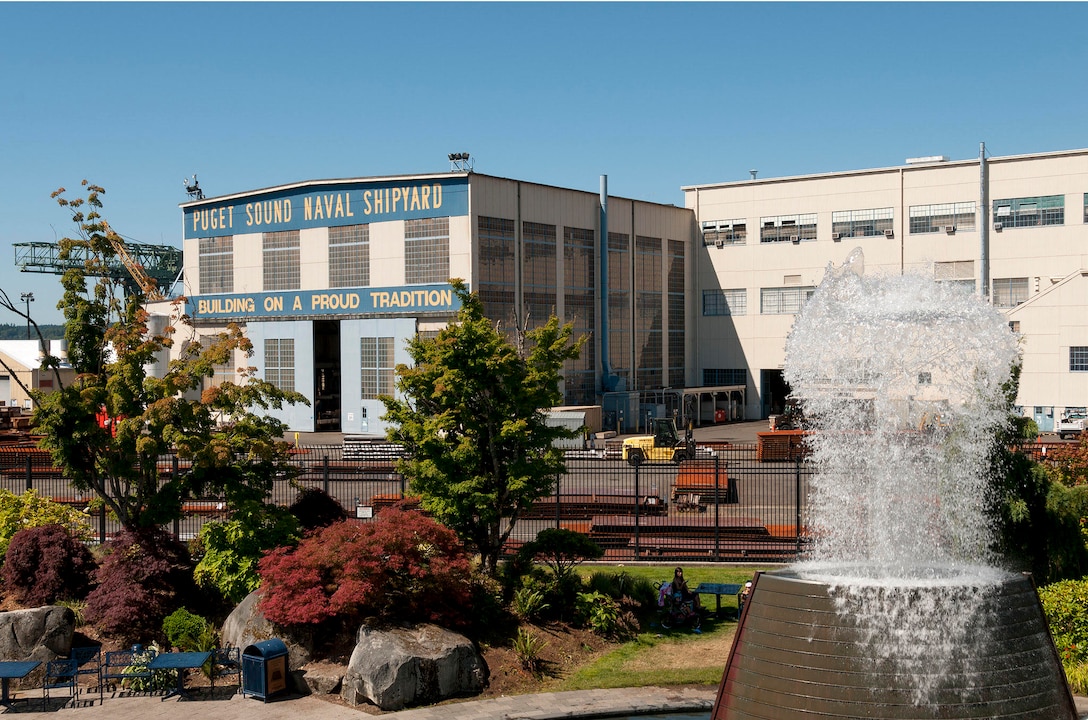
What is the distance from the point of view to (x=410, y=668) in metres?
17.1

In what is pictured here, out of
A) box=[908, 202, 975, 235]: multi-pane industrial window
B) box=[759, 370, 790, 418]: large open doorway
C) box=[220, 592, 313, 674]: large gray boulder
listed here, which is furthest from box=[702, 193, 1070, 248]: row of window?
box=[220, 592, 313, 674]: large gray boulder

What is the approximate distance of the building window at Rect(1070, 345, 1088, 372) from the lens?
170ft

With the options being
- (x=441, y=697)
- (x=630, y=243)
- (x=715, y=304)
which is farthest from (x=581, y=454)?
(x=441, y=697)

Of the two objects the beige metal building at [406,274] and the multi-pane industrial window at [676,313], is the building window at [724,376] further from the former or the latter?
the beige metal building at [406,274]

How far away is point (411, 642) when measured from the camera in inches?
696

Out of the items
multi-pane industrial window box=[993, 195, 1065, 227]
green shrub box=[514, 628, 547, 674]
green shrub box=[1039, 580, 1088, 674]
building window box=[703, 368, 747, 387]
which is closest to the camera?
green shrub box=[1039, 580, 1088, 674]

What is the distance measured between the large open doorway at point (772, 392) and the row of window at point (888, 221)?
8634 mm

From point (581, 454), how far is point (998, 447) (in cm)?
2819

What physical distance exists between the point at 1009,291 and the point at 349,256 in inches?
1415

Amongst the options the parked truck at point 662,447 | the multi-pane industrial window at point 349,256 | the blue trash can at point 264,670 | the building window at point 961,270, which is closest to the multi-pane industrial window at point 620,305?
the parked truck at point 662,447

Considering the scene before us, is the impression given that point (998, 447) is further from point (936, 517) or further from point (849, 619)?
point (849, 619)

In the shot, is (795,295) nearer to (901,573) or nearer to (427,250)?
(427,250)

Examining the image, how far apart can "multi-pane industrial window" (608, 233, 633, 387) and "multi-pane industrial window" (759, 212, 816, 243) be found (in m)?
9.05

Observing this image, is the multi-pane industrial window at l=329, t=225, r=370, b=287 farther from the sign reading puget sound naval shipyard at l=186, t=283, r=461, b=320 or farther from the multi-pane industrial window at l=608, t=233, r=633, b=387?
the multi-pane industrial window at l=608, t=233, r=633, b=387
